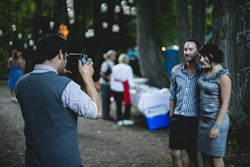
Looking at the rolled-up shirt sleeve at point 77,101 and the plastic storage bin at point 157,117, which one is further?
the plastic storage bin at point 157,117

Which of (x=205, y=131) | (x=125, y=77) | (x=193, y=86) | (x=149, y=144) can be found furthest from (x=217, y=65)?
(x=125, y=77)

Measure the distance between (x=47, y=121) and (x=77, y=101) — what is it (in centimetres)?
28

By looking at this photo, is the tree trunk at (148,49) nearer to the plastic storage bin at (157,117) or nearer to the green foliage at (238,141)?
the plastic storage bin at (157,117)

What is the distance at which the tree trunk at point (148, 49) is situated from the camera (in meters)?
13.2

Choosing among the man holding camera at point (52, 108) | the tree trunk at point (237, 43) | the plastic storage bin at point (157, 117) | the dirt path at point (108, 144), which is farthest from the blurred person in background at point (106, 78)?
the man holding camera at point (52, 108)

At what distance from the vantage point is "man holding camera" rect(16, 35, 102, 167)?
8.20ft

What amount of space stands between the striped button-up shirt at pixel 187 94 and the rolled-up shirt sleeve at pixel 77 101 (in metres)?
2.10

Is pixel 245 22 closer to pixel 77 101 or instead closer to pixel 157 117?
pixel 157 117

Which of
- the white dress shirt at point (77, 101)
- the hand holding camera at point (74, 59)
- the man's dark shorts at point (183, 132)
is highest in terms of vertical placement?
the hand holding camera at point (74, 59)

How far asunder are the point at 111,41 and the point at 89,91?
60.2 feet

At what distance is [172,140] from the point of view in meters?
4.47

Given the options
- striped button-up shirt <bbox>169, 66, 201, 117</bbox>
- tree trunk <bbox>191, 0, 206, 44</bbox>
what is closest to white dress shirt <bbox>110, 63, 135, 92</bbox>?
tree trunk <bbox>191, 0, 206, 44</bbox>

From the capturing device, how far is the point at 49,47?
260cm

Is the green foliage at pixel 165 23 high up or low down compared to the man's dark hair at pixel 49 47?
up
